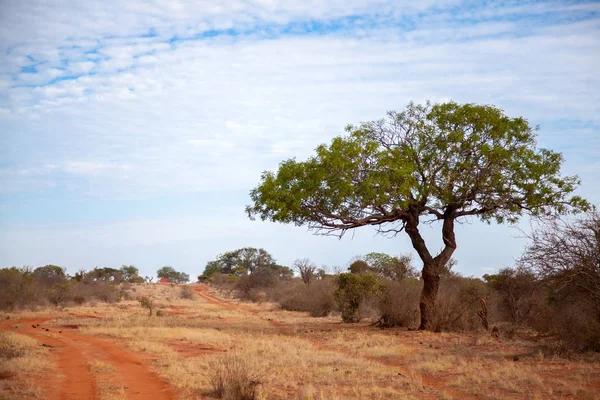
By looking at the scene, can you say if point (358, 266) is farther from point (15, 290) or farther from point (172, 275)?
point (172, 275)

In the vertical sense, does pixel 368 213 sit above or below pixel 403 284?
above

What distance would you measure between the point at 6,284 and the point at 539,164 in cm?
2931

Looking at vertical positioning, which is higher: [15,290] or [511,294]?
[511,294]

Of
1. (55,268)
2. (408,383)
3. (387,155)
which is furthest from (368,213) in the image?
(55,268)

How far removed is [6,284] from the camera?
32406 mm

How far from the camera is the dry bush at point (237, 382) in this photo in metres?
8.98

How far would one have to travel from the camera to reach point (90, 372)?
38.0 feet

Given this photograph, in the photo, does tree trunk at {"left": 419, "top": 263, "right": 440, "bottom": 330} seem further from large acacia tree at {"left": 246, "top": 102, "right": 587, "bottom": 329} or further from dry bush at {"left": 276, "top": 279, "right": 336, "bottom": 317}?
dry bush at {"left": 276, "top": 279, "right": 336, "bottom": 317}

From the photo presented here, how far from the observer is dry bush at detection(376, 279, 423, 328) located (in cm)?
2264

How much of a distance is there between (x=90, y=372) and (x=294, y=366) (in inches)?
172

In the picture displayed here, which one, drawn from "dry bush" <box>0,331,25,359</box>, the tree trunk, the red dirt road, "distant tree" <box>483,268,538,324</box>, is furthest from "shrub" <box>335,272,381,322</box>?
"dry bush" <box>0,331,25,359</box>

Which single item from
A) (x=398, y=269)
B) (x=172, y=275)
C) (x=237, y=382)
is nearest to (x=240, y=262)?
(x=172, y=275)

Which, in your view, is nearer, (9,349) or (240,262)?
(9,349)

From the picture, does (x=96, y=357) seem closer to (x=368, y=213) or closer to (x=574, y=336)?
(x=368, y=213)
